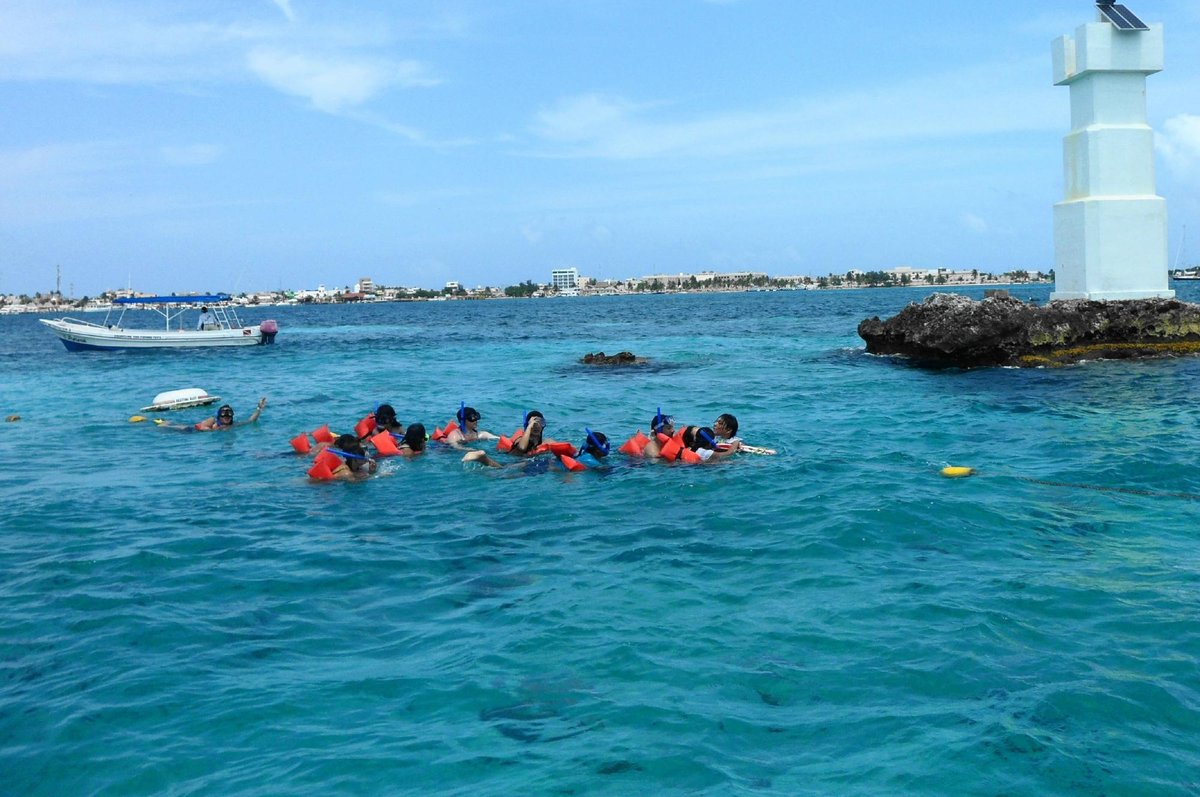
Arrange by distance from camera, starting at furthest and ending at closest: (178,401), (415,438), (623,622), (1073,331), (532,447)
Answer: (1073,331) → (178,401) → (415,438) → (532,447) → (623,622)

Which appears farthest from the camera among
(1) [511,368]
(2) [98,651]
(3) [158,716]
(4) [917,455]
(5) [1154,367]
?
(1) [511,368]

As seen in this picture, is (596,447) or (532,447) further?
(532,447)

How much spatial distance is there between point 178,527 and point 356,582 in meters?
3.28

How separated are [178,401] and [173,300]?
77.8 feet

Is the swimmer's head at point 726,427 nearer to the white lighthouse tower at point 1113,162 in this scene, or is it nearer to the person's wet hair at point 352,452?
the person's wet hair at point 352,452

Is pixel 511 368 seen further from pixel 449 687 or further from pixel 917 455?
pixel 449 687

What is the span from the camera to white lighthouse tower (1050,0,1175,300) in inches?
886

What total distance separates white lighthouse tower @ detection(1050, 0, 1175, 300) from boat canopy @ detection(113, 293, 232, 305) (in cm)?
3591

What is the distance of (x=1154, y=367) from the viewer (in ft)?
69.3

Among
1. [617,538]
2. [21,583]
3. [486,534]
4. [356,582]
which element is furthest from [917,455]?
[21,583]

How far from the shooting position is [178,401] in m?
21.0

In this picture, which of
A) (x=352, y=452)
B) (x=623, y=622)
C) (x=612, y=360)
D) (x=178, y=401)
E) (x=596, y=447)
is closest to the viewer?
(x=623, y=622)

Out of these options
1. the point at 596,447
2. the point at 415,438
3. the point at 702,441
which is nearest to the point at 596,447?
the point at 596,447

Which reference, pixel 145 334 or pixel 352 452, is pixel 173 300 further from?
pixel 352 452
